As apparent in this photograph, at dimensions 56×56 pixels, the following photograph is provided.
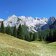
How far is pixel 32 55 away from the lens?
82.8 ft

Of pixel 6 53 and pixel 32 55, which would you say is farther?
pixel 32 55

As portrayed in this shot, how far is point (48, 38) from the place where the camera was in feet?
535

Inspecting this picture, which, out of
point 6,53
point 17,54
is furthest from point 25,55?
point 6,53

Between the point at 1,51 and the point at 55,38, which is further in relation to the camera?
the point at 55,38

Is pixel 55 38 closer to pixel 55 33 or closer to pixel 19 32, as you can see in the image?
pixel 55 33

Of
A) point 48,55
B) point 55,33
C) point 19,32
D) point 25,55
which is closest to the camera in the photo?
point 25,55

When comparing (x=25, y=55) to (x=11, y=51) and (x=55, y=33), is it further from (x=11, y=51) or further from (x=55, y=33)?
(x=55, y=33)

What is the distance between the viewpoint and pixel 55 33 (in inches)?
6117

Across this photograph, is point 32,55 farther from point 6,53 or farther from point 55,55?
point 55,55

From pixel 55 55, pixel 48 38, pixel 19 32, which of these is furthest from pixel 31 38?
pixel 55 55

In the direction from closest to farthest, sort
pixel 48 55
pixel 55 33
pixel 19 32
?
1. pixel 48 55
2. pixel 19 32
3. pixel 55 33

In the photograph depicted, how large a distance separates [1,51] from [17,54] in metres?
2.13

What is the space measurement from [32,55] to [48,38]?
456ft

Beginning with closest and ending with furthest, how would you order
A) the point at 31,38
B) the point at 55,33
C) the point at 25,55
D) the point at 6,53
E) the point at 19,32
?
the point at 6,53
the point at 25,55
the point at 19,32
the point at 55,33
the point at 31,38
